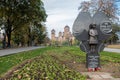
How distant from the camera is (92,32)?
13.7 m

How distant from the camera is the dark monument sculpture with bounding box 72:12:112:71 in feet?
45.4

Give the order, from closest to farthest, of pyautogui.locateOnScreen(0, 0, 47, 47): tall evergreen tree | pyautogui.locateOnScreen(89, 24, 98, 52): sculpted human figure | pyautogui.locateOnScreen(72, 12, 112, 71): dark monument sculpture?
pyautogui.locateOnScreen(89, 24, 98, 52): sculpted human figure, pyautogui.locateOnScreen(72, 12, 112, 71): dark monument sculpture, pyautogui.locateOnScreen(0, 0, 47, 47): tall evergreen tree

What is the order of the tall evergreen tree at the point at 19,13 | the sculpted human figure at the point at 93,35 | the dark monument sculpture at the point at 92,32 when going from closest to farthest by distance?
the sculpted human figure at the point at 93,35, the dark monument sculpture at the point at 92,32, the tall evergreen tree at the point at 19,13

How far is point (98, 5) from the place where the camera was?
73688 millimetres

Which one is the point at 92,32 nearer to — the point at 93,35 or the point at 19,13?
the point at 93,35

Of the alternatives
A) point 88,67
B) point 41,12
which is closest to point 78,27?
point 88,67

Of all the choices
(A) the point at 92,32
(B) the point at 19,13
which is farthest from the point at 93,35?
(B) the point at 19,13

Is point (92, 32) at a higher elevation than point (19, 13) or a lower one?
lower

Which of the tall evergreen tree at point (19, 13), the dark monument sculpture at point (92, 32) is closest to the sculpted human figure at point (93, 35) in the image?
the dark monument sculpture at point (92, 32)

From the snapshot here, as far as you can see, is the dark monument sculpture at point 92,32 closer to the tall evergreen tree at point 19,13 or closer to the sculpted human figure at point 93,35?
the sculpted human figure at point 93,35

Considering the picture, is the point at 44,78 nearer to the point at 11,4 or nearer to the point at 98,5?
the point at 11,4

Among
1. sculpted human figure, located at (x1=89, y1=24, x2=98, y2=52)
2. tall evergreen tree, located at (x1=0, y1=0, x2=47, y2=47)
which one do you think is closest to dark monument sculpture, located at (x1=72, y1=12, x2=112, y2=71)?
sculpted human figure, located at (x1=89, y1=24, x2=98, y2=52)

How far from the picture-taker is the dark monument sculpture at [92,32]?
13.9m

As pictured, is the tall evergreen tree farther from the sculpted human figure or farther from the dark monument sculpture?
the sculpted human figure
